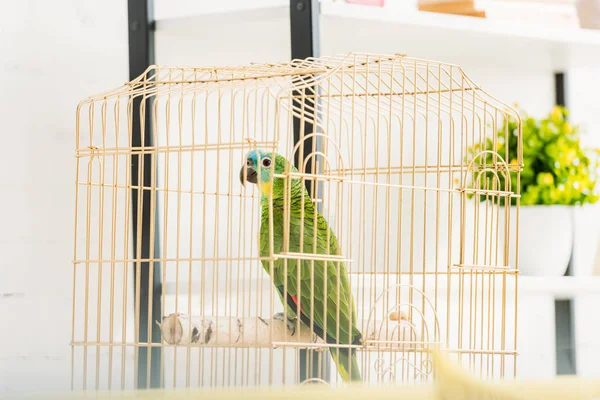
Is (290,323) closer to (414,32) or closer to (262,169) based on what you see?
(262,169)

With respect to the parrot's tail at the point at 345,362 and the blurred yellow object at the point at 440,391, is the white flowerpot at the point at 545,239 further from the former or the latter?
the blurred yellow object at the point at 440,391

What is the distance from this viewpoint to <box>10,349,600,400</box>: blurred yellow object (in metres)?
0.52

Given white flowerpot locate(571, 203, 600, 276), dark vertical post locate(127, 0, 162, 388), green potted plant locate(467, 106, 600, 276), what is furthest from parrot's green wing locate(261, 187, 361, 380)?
white flowerpot locate(571, 203, 600, 276)

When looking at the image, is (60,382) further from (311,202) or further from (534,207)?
(534,207)

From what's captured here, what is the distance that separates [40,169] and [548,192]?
54.5 inches

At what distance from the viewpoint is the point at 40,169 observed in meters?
1.90

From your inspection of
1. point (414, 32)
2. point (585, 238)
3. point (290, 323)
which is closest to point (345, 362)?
point (290, 323)

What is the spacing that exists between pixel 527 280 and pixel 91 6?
55.8 inches

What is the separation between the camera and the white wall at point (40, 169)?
1844 millimetres

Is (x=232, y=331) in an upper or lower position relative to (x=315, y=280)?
lower

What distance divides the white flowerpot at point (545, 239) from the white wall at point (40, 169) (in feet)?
4.09

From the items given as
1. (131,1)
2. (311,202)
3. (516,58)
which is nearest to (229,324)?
(311,202)


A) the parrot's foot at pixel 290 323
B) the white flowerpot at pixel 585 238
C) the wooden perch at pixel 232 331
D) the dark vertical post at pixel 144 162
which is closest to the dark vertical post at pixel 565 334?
the white flowerpot at pixel 585 238

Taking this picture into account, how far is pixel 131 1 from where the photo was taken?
1.99m
